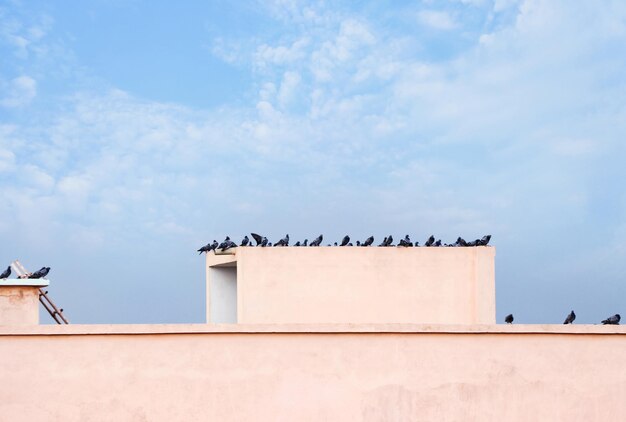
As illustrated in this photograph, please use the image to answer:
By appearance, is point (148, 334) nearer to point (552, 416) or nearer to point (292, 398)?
point (292, 398)

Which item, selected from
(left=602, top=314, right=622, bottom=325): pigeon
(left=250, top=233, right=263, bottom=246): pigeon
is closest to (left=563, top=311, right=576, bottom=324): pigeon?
(left=602, top=314, right=622, bottom=325): pigeon

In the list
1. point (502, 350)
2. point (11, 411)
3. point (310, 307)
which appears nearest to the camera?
point (11, 411)

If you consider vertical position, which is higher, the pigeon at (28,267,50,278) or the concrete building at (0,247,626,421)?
the pigeon at (28,267,50,278)

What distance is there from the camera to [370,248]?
13.6 m

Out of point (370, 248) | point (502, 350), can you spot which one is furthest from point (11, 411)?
point (370, 248)

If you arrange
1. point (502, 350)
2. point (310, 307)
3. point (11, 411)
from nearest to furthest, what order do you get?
point (11, 411)
point (502, 350)
point (310, 307)

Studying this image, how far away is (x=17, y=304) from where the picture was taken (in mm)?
9562

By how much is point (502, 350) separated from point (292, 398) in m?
2.35

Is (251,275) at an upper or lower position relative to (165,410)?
upper

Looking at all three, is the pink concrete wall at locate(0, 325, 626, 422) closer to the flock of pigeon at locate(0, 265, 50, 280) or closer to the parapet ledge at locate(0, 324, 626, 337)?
the parapet ledge at locate(0, 324, 626, 337)

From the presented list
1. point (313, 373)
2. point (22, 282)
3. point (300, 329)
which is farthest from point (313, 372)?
point (22, 282)

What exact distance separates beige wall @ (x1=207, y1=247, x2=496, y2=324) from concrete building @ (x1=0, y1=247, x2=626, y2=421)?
5020 millimetres

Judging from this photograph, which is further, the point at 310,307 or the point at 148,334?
the point at 310,307

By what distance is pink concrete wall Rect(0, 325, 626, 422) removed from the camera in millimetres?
8055
